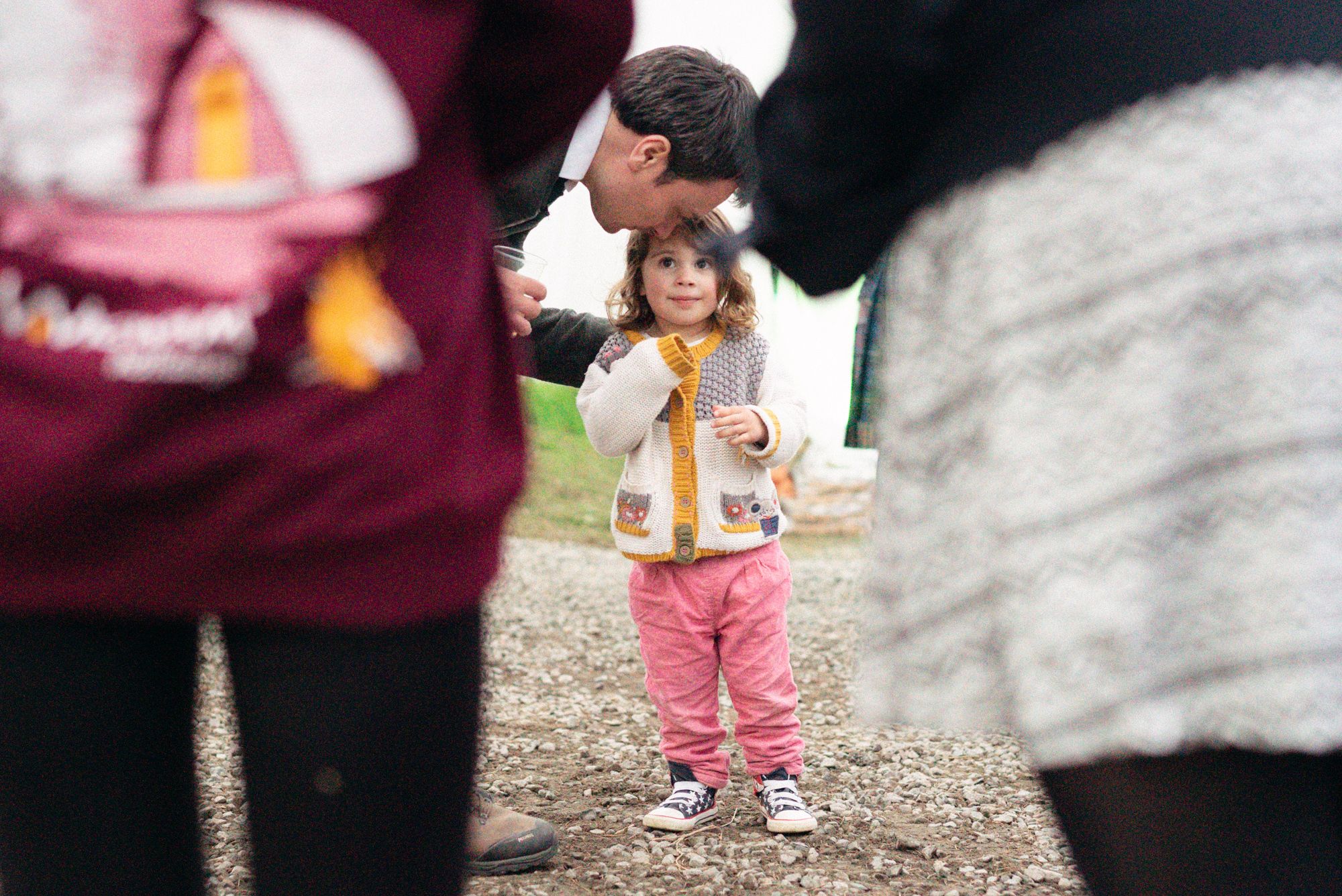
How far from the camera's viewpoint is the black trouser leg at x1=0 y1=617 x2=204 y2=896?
0.82 meters

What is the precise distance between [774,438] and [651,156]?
834 mm

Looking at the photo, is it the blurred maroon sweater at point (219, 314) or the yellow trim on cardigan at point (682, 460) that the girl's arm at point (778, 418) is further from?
the blurred maroon sweater at point (219, 314)

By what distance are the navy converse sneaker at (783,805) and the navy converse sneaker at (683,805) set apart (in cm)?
14

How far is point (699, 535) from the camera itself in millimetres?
2982

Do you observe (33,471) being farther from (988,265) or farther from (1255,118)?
(1255,118)

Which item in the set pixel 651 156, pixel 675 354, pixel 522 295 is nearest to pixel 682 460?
pixel 675 354

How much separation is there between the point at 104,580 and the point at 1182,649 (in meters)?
0.75

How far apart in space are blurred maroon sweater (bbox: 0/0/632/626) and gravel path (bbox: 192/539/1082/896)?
0.86 meters

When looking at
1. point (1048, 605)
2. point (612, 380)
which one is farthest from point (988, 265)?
point (612, 380)

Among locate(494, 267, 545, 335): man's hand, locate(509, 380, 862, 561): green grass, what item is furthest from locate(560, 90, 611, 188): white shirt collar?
locate(509, 380, 862, 561): green grass

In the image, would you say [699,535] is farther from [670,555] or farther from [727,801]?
[727,801]

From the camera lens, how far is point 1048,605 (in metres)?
0.85

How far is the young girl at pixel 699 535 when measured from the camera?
2949mm

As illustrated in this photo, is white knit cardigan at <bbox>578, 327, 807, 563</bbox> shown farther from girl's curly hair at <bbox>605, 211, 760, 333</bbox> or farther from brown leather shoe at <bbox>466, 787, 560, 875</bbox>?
brown leather shoe at <bbox>466, 787, 560, 875</bbox>
